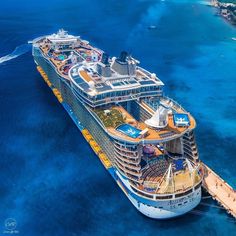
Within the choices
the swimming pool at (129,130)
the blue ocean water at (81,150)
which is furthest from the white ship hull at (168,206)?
the swimming pool at (129,130)

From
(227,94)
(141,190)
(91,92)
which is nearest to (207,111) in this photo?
(227,94)

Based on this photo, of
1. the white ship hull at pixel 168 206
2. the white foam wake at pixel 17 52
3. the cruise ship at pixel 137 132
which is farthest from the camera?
the white foam wake at pixel 17 52

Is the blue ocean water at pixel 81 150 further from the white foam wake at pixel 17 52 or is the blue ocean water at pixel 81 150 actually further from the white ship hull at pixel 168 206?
the white ship hull at pixel 168 206

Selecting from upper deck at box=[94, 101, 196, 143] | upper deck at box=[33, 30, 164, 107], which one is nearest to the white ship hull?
upper deck at box=[94, 101, 196, 143]

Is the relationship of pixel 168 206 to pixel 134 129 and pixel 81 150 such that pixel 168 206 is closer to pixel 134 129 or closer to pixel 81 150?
pixel 134 129

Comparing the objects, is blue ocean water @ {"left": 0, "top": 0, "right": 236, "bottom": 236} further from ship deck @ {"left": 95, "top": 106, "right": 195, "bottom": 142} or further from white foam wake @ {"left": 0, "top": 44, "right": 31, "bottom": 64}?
ship deck @ {"left": 95, "top": 106, "right": 195, "bottom": 142}

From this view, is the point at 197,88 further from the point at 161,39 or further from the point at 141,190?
the point at 141,190

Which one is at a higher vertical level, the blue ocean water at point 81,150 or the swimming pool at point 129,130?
the swimming pool at point 129,130
